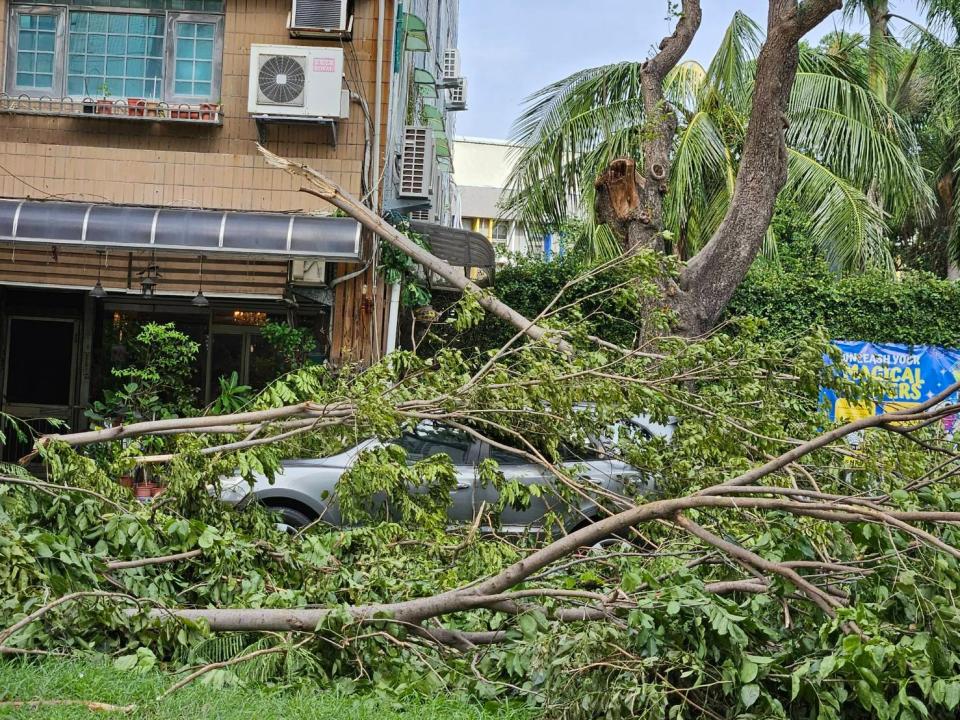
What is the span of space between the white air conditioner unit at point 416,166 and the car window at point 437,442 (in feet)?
15.5

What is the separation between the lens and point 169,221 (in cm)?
1087

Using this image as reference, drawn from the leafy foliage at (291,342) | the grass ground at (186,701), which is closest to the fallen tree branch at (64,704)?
the grass ground at (186,701)

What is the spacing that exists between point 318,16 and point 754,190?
5.26m

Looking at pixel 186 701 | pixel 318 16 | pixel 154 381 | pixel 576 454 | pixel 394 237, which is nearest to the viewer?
pixel 186 701

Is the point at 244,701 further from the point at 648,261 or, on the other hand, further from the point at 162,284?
the point at 162,284

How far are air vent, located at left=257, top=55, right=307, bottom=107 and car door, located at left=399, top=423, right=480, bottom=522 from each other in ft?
16.4

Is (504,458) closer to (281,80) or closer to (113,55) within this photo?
(281,80)

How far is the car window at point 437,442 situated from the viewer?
26.6 ft

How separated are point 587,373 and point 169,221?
6.17 m

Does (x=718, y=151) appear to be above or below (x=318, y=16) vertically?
below

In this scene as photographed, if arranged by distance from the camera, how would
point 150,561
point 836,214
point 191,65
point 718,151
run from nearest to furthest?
point 150,561, point 191,65, point 836,214, point 718,151

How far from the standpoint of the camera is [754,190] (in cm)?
1070

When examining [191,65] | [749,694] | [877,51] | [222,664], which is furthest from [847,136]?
[222,664]

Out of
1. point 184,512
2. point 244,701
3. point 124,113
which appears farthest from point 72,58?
point 244,701
